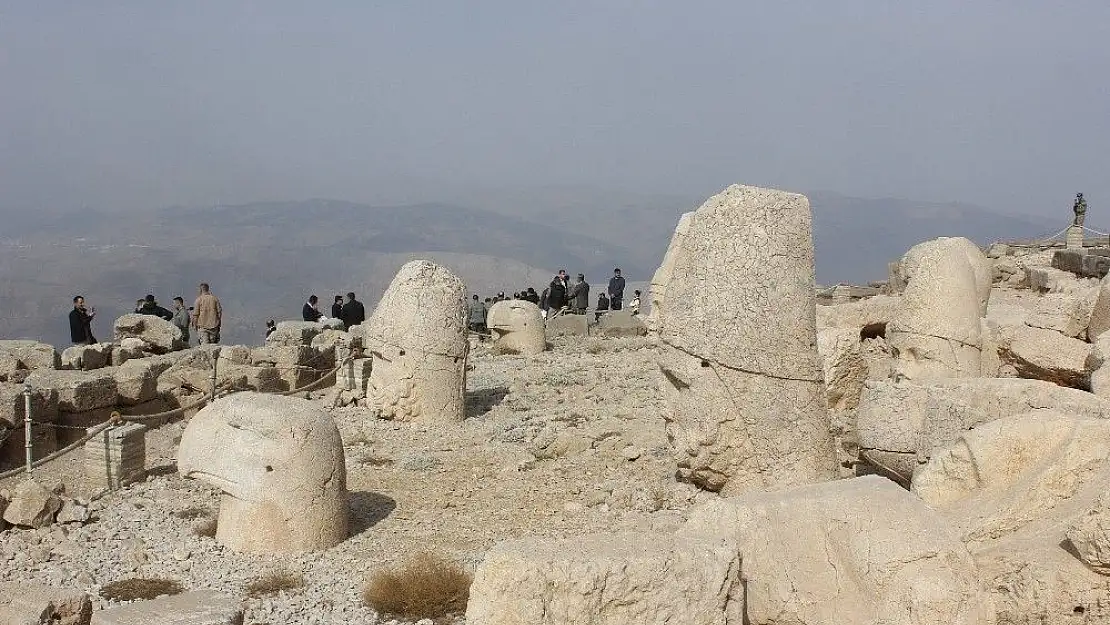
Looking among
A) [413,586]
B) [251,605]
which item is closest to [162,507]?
[251,605]

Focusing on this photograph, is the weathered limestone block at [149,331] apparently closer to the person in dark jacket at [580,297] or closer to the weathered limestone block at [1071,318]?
the person in dark jacket at [580,297]

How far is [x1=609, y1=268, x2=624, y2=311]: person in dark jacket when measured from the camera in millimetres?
23203

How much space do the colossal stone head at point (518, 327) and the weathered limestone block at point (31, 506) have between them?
979 centimetres

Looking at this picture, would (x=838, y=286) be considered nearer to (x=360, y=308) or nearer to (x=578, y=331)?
(x=578, y=331)

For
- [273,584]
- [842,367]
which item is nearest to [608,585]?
[273,584]

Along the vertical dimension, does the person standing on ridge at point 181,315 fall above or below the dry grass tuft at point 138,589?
above

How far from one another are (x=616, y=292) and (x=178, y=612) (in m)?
18.8

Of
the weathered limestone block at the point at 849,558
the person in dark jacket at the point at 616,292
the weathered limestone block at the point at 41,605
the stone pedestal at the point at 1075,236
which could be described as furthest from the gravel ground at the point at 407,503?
the stone pedestal at the point at 1075,236

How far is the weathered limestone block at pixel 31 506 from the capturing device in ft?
22.7

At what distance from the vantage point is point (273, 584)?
19.5 ft

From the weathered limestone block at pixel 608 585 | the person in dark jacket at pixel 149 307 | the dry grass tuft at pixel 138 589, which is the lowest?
the dry grass tuft at pixel 138 589

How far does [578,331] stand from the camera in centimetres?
1969

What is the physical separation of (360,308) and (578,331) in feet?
15.6

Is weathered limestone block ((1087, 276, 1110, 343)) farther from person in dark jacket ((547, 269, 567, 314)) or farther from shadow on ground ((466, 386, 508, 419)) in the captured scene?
person in dark jacket ((547, 269, 567, 314))
